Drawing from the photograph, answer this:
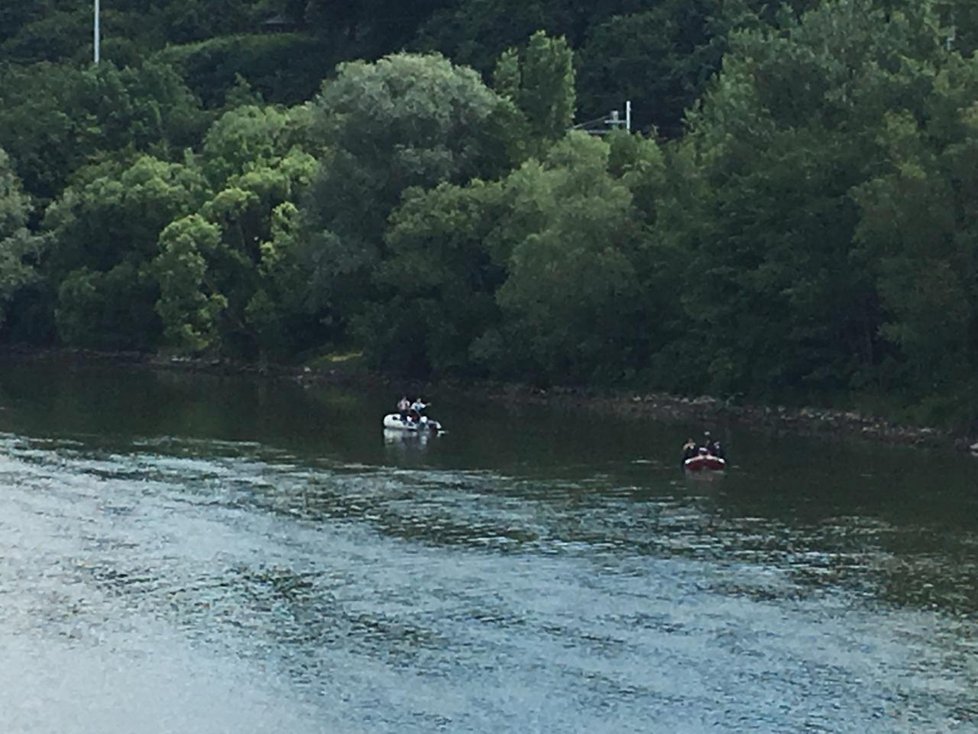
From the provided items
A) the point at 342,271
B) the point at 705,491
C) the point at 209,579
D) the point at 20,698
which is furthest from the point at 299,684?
the point at 342,271

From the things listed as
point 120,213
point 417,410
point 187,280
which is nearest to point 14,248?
point 120,213

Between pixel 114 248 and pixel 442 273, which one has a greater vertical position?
pixel 114 248

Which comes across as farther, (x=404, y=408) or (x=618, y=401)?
(x=618, y=401)

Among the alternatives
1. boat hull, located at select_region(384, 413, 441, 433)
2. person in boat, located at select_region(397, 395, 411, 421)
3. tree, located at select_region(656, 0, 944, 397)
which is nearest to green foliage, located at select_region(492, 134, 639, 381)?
tree, located at select_region(656, 0, 944, 397)

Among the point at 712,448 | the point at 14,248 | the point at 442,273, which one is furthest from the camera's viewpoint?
the point at 14,248

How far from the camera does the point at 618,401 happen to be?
8569 centimetres

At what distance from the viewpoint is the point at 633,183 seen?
295 ft

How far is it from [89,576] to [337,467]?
17.3m

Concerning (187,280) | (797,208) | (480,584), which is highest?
(797,208)

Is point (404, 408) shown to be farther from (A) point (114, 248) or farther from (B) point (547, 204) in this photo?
(A) point (114, 248)

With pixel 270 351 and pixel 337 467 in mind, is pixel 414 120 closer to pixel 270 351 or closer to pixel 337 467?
pixel 270 351

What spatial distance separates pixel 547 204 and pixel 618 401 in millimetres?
9011

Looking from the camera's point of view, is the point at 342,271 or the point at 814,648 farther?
the point at 342,271

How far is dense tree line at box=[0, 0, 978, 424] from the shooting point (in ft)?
255
